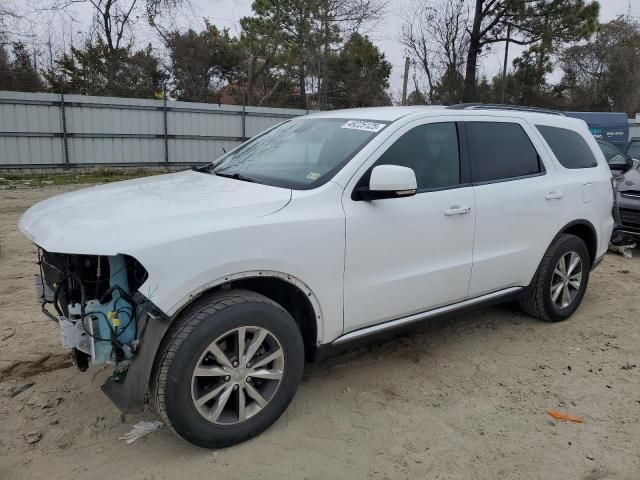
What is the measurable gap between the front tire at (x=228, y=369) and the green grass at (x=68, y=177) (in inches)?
476

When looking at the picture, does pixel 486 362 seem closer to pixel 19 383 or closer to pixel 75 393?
pixel 75 393

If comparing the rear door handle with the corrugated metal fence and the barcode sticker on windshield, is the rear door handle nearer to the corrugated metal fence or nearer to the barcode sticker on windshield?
the barcode sticker on windshield

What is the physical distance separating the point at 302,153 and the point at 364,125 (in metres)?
0.44

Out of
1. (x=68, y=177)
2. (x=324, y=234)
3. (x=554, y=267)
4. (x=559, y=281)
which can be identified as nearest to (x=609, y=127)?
(x=559, y=281)

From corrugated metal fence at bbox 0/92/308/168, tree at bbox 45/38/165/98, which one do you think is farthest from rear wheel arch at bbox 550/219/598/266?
tree at bbox 45/38/165/98

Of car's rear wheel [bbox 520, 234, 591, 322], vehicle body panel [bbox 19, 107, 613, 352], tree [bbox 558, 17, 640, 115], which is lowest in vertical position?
car's rear wheel [bbox 520, 234, 591, 322]

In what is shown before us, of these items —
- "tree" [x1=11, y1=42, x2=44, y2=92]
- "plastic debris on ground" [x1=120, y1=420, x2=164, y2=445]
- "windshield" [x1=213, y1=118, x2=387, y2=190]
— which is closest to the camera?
"plastic debris on ground" [x1=120, y1=420, x2=164, y2=445]

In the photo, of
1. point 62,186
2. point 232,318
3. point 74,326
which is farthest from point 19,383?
point 62,186

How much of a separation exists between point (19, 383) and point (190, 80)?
1003 inches

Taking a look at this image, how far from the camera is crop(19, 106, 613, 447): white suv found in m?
2.53

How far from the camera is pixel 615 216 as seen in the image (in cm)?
507

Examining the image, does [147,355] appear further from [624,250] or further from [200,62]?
[200,62]

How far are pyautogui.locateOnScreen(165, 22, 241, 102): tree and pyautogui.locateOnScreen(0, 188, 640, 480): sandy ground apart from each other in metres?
23.9

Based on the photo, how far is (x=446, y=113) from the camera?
12.2ft
